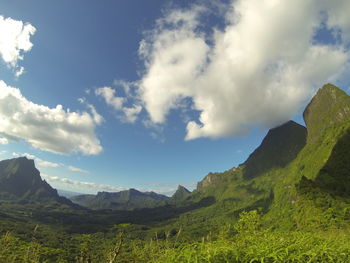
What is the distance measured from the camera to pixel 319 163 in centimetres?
18675

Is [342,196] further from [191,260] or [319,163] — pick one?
[191,260]

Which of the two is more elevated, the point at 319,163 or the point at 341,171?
the point at 319,163

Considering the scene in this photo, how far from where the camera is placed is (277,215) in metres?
194

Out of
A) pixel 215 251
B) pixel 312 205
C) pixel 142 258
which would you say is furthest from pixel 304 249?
pixel 312 205

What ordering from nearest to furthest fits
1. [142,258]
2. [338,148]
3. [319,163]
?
[142,258] < [338,148] < [319,163]

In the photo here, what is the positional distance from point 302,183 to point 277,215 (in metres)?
102

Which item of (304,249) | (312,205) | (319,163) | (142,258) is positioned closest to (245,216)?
(142,258)

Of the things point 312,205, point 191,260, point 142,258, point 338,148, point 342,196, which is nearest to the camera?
Result: point 191,260

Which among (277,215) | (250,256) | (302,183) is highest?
(302,183)

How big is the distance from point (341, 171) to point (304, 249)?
5817 inches

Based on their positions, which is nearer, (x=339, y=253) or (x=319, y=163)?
(x=339, y=253)

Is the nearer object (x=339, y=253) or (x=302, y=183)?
(x=339, y=253)

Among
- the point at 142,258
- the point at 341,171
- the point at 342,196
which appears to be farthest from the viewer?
the point at 341,171

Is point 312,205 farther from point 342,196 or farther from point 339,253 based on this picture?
point 339,253
